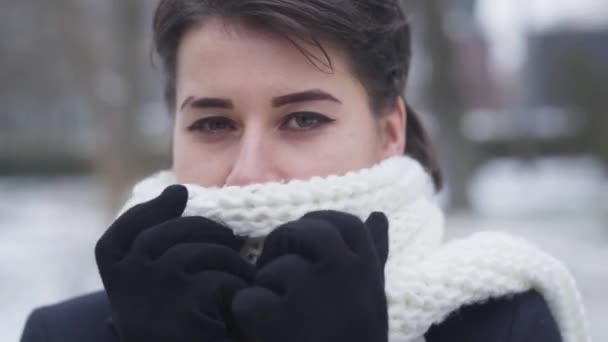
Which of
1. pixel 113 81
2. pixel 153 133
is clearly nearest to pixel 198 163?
pixel 113 81

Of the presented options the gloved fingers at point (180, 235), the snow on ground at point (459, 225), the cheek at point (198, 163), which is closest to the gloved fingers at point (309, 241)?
the gloved fingers at point (180, 235)

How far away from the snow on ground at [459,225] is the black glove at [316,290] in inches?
154

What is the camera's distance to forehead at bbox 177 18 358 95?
4.42ft

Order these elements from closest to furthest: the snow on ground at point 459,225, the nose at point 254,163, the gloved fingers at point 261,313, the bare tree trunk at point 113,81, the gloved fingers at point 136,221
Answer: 1. the gloved fingers at point 261,313
2. the gloved fingers at point 136,221
3. the nose at point 254,163
4. the snow on ground at point 459,225
5. the bare tree trunk at point 113,81

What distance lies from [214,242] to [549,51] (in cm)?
1486

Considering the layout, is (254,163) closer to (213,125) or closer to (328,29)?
(213,125)

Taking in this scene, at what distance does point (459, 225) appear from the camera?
679 cm

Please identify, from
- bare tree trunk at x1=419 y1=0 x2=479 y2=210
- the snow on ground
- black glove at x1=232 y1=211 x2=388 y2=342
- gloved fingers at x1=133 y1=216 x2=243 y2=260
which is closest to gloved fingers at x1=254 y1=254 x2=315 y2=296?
black glove at x1=232 y1=211 x2=388 y2=342

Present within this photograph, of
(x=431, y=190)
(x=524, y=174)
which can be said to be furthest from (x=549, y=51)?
(x=431, y=190)

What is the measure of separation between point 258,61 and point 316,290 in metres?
0.47

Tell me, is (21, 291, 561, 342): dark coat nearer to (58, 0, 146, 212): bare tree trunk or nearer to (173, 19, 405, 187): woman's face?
(173, 19, 405, 187): woman's face

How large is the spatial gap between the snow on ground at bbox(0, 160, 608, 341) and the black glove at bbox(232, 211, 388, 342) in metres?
3.90

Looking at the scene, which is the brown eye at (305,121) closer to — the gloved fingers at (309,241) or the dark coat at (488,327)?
the gloved fingers at (309,241)

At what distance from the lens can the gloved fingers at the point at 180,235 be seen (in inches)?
46.5
